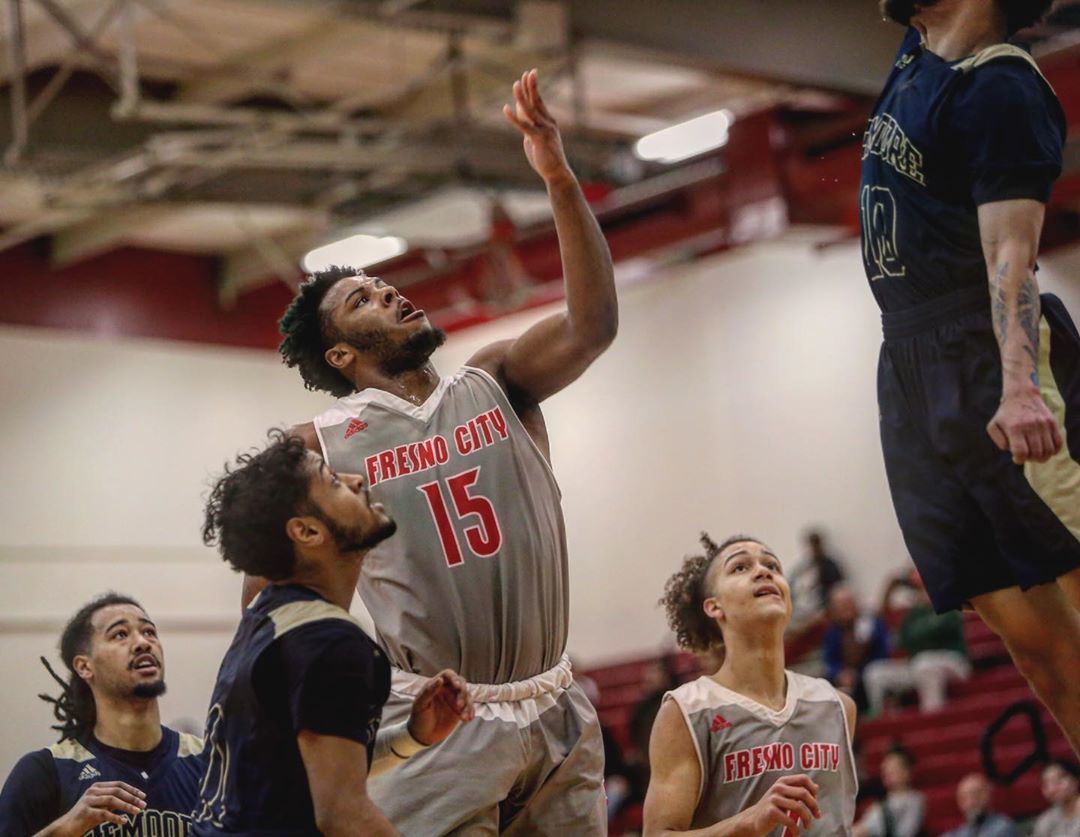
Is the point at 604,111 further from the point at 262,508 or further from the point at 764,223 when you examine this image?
the point at 262,508

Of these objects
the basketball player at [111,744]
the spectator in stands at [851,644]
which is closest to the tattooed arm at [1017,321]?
the basketball player at [111,744]

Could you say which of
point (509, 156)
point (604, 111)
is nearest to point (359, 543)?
point (509, 156)

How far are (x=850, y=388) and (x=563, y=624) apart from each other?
14000 mm

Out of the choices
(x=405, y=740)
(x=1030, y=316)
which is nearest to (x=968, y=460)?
(x=1030, y=316)

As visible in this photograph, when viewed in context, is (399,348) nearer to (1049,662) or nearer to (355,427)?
(355,427)

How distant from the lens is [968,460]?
3.94 m

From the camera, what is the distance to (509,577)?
14.8ft

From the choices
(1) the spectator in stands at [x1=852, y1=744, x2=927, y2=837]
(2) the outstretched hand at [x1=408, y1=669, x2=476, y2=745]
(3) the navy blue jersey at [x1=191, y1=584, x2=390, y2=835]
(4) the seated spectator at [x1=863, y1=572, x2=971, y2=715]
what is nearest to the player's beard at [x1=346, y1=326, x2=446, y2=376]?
(2) the outstretched hand at [x1=408, y1=669, x2=476, y2=745]

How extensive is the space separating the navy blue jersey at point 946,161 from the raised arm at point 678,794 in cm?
146

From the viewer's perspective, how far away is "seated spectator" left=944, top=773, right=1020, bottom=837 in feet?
36.4

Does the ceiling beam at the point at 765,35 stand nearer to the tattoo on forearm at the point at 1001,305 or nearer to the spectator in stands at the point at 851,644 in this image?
the spectator in stands at the point at 851,644

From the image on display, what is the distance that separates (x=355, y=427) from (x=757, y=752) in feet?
5.42

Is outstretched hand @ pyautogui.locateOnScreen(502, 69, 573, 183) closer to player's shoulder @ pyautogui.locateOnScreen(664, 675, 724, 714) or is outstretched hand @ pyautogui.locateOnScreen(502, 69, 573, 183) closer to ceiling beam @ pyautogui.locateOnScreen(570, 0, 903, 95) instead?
player's shoulder @ pyautogui.locateOnScreen(664, 675, 724, 714)

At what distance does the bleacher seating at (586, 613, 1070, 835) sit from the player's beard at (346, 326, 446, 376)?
28.6 ft
